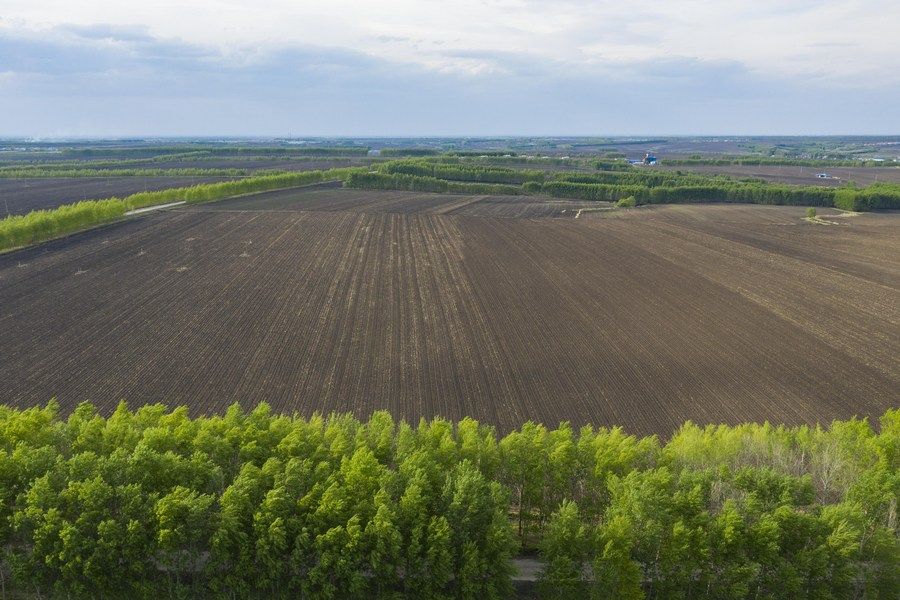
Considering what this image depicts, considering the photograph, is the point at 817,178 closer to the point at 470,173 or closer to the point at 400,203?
the point at 470,173

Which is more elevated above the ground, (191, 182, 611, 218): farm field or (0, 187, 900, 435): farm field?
(191, 182, 611, 218): farm field

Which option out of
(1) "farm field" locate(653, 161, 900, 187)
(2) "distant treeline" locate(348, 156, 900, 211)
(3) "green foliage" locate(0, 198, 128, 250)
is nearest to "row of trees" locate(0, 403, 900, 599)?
(3) "green foliage" locate(0, 198, 128, 250)

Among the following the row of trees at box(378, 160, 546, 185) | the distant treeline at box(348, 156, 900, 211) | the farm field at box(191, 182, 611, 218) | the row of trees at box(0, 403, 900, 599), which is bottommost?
the row of trees at box(0, 403, 900, 599)

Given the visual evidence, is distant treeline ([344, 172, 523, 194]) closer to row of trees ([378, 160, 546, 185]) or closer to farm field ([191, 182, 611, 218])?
farm field ([191, 182, 611, 218])

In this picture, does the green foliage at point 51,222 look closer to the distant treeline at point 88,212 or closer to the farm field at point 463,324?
the distant treeline at point 88,212

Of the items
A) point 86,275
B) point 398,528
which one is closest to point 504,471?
point 398,528

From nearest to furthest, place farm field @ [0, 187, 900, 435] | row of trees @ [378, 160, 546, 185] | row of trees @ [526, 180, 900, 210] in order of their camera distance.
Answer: farm field @ [0, 187, 900, 435] < row of trees @ [526, 180, 900, 210] < row of trees @ [378, 160, 546, 185]

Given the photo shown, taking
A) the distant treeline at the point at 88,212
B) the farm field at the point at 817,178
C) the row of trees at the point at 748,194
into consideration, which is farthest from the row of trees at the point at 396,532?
the farm field at the point at 817,178

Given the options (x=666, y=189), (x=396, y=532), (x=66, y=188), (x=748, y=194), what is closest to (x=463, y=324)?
(x=396, y=532)
